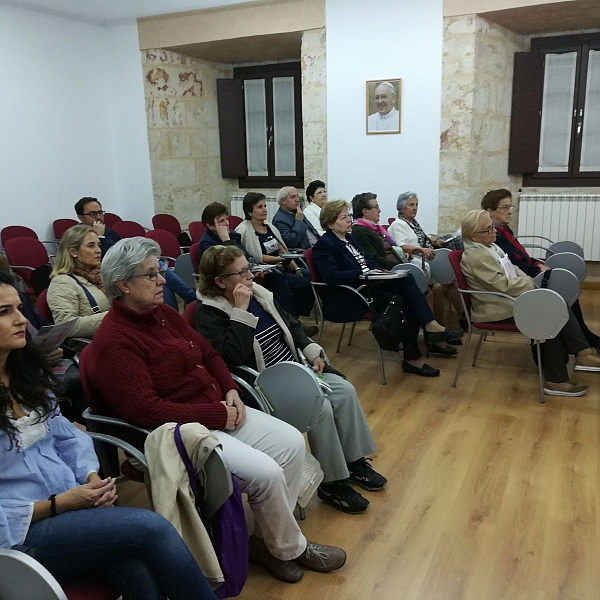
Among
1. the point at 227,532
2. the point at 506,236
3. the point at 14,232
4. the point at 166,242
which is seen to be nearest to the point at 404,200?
the point at 506,236

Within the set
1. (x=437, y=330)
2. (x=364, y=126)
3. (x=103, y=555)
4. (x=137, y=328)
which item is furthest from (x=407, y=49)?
(x=103, y=555)

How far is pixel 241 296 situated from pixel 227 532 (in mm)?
1010

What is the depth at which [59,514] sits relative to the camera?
4.98ft

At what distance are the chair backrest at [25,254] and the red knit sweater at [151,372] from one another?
11.9 ft

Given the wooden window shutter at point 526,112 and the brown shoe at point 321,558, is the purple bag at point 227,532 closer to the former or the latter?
the brown shoe at point 321,558

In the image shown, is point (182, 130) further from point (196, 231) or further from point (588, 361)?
point (588, 361)

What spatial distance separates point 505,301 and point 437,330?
22.4 inches

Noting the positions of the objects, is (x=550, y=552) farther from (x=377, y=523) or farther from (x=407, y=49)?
(x=407, y=49)

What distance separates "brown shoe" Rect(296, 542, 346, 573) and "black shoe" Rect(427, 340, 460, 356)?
96.9 inches

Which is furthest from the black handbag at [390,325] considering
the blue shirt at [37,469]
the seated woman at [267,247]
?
the blue shirt at [37,469]

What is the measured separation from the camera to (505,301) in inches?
145

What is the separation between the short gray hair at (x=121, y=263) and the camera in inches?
82.7

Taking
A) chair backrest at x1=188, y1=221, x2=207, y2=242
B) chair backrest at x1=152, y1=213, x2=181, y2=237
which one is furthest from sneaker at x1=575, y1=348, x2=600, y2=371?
chair backrest at x1=152, y1=213, x2=181, y2=237

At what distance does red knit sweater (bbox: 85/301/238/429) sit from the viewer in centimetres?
192
